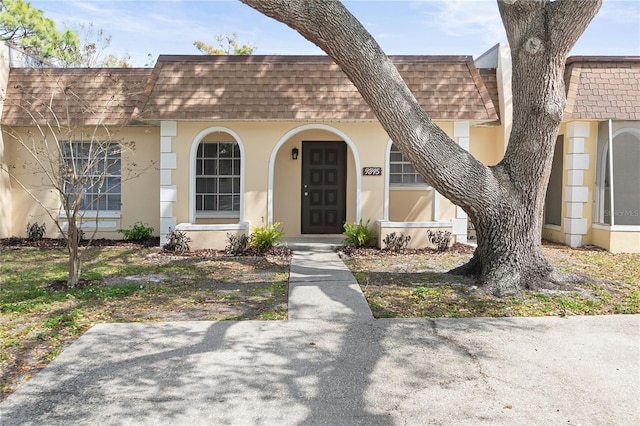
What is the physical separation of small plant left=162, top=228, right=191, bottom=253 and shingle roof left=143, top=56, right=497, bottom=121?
2.49m

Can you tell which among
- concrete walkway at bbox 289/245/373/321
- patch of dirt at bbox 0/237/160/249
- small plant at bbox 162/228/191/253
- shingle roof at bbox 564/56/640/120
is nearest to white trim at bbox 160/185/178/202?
small plant at bbox 162/228/191/253

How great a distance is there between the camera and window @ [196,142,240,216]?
13.4 metres

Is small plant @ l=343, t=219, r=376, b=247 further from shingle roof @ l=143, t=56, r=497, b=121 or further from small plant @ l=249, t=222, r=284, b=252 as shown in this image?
shingle roof @ l=143, t=56, r=497, b=121

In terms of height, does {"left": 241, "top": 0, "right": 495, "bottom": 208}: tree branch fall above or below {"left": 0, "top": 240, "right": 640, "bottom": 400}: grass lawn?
above

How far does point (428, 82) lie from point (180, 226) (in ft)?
20.5

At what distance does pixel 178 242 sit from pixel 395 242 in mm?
4483

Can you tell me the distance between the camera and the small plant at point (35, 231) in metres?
12.6

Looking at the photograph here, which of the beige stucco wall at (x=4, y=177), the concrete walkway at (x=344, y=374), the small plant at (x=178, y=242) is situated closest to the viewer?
the concrete walkway at (x=344, y=374)

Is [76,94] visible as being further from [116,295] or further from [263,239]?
[116,295]

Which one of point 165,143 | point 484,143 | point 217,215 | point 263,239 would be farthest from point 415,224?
point 165,143

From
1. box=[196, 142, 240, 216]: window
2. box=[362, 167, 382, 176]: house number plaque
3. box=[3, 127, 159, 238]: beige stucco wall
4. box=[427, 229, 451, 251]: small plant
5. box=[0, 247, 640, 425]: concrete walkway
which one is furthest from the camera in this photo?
box=[196, 142, 240, 216]: window

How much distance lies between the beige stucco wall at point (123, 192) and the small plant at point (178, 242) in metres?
2.00

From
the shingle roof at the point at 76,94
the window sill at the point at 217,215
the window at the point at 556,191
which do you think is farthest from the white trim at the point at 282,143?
the window at the point at 556,191

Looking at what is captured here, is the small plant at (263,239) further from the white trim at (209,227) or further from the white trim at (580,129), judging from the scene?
the white trim at (580,129)
